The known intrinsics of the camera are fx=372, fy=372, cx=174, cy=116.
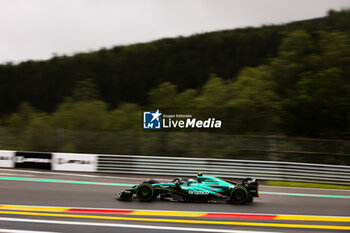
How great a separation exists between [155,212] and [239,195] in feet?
7.77

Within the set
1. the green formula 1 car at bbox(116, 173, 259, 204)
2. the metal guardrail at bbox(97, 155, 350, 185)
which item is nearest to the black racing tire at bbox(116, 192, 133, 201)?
the green formula 1 car at bbox(116, 173, 259, 204)

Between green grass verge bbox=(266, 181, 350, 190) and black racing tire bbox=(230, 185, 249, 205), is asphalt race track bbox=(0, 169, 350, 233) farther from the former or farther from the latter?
green grass verge bbox=(266, 181, 350, 190)

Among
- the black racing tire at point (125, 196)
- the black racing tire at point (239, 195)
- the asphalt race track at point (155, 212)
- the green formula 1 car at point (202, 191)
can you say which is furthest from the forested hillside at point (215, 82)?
the black racing tire at point (125, 196)

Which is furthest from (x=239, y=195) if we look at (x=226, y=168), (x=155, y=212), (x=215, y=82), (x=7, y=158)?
(x=215, y=82)

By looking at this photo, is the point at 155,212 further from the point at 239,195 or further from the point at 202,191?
the point at 239,195

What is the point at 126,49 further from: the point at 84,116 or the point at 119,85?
the point at 84,116

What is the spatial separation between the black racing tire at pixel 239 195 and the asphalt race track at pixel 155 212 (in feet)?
0.54

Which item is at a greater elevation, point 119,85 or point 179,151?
point 119,85

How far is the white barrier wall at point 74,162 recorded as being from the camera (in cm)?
1622

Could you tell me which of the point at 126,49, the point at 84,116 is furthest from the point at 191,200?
the point at 126,49

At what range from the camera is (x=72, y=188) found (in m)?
12.7

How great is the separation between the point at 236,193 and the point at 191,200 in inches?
49.7

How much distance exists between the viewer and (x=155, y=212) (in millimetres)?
9406

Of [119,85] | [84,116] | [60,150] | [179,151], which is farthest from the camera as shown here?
[119,85]
